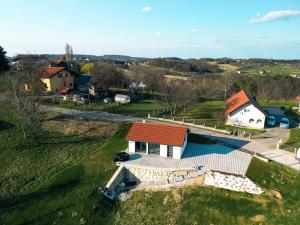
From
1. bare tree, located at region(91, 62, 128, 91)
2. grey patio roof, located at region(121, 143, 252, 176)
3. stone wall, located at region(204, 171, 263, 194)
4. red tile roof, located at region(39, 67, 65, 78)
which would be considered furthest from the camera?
bare tree, located at region(91, 62, 128, 91)

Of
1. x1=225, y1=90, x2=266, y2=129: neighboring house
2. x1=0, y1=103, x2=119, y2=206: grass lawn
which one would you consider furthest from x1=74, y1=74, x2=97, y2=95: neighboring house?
x1=225, y1=90, x2=266, y2=129: neighboring house

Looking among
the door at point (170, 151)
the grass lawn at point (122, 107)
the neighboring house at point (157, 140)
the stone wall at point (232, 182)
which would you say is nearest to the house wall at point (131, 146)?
the neighboring house at point (157, 140)

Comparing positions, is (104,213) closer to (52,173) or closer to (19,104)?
(52,173)

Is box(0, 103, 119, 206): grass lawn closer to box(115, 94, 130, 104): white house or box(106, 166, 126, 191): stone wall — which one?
box(106, 166, 126, 191): stone wall

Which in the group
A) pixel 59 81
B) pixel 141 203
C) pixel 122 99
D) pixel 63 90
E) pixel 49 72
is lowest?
pixel 141 203

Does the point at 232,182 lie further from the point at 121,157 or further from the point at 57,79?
the point at 57,79

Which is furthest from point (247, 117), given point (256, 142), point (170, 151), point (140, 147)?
point (140, 147)

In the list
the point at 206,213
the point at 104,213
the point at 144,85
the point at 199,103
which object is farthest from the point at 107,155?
the point at 144,85
